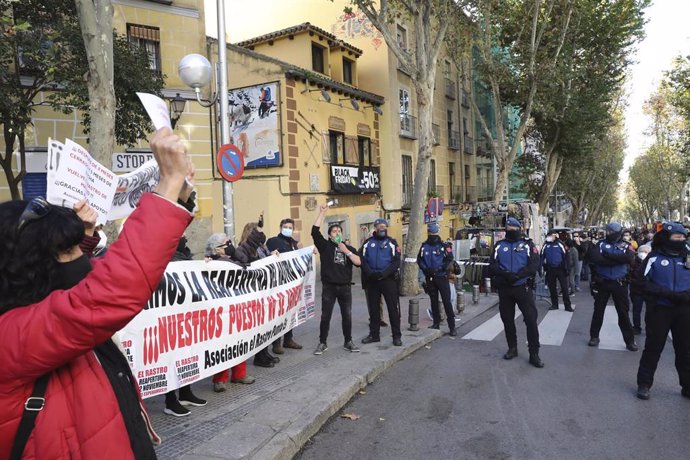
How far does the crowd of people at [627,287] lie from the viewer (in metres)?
5.22

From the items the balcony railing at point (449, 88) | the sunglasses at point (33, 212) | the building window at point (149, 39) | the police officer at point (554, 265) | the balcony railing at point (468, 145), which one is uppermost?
the balcony railing at point (449, 88)

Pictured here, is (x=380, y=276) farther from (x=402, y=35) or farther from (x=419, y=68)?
(x=402, y=35)

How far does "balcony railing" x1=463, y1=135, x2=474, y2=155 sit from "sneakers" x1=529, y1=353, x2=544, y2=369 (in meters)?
24.1

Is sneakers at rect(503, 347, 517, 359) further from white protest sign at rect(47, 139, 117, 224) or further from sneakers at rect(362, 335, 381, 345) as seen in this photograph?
white protest sign at rect(47, 139, 117, 224)

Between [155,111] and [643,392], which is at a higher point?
[155,111]

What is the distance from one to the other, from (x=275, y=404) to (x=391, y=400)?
131 cm

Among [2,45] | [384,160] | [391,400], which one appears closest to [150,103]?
[391,400]

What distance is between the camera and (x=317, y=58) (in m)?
18.9

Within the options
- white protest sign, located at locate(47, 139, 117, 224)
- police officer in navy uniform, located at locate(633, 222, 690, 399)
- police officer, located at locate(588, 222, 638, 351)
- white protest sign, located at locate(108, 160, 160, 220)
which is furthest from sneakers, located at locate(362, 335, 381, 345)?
white protest sign, located at locate(47, 139, 117, 224)

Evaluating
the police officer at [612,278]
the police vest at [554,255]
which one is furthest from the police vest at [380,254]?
the police vest at [554,255]

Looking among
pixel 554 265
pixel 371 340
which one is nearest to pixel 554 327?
pixel 554 265

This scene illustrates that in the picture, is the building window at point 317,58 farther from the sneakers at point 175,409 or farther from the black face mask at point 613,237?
the sneakers at point 175,409

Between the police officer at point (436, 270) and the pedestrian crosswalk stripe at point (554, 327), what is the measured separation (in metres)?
1.51

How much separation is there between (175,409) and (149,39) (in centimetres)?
1094
